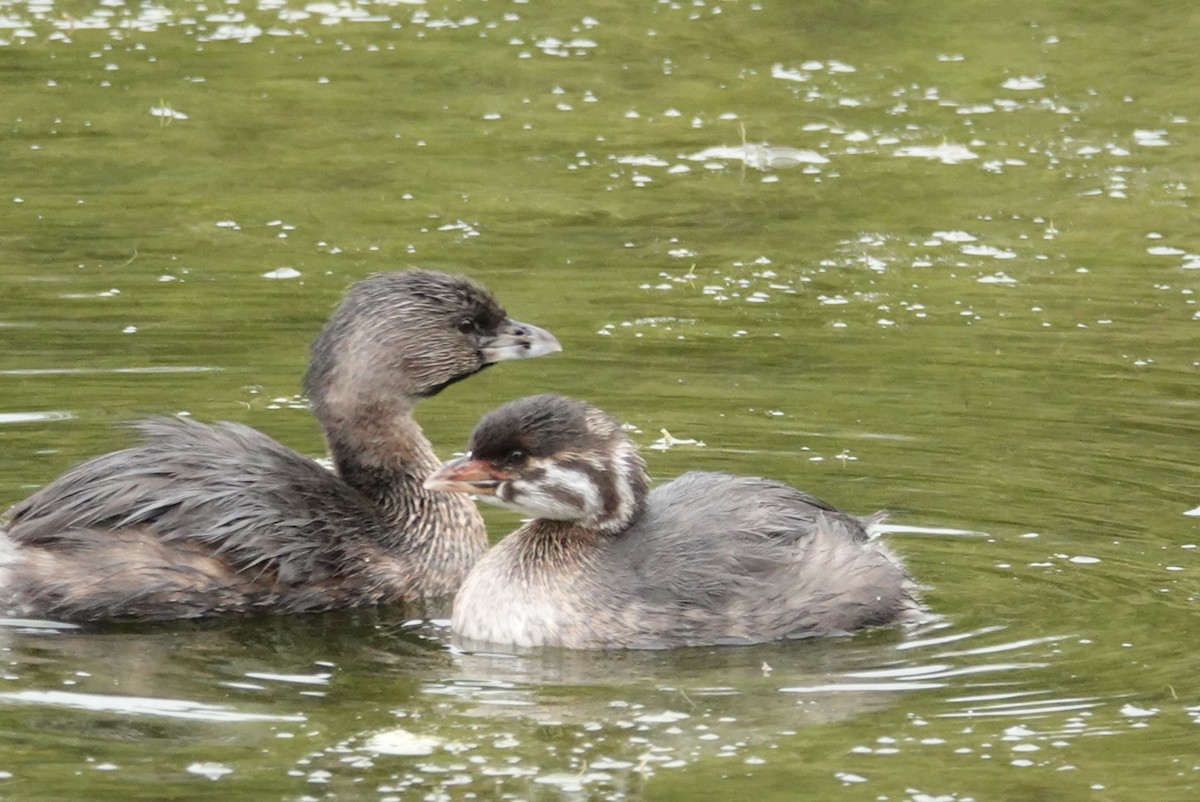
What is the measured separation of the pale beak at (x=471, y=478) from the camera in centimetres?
845

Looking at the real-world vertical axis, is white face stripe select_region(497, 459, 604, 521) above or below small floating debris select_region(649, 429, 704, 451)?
above

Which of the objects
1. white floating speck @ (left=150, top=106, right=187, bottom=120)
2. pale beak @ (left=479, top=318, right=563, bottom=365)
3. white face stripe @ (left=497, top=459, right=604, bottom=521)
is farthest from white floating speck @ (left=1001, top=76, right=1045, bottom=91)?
white face stripe @ (left=497, top=459, right=604, bottom=521)

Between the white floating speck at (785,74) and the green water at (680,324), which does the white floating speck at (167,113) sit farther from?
the white floating speck at (785,74)

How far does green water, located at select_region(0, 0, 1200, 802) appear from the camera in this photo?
722cm

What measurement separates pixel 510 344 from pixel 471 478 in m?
1.41

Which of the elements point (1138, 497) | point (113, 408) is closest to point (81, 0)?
point (113, 408)

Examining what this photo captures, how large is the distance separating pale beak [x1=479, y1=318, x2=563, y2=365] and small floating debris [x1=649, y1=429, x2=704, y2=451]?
91 cm

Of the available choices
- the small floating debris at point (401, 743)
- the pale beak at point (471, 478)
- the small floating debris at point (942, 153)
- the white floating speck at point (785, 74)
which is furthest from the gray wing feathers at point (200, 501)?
the white floating speck at point (785, 74)

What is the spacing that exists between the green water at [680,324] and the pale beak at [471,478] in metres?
0.60

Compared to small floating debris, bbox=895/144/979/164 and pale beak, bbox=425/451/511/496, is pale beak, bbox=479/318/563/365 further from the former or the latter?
small floating debris, bbox=895/144/979/164

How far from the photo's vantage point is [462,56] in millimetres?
18641

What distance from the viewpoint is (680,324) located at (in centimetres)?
1259

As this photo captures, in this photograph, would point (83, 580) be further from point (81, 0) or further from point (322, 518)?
point (81, 0)

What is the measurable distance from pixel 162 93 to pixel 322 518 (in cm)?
939
